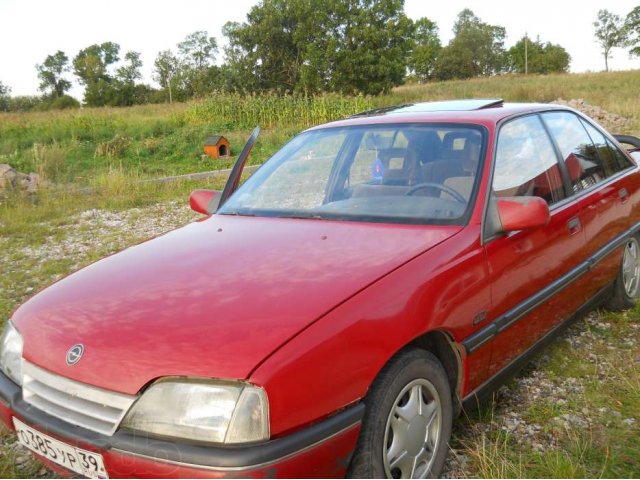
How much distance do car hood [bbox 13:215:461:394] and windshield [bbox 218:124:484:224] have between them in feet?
0.54

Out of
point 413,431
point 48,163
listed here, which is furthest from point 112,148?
point 413,431

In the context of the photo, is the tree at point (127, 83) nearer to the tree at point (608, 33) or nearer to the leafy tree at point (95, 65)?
the leafy tree at point (95, 65)

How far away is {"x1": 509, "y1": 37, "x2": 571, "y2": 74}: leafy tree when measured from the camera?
74188 mm

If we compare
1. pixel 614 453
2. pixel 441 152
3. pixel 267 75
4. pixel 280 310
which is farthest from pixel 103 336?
pixel 267 75

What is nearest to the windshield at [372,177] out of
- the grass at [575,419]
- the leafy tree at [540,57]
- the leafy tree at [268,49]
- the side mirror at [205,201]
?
the side mirror at [205,201]

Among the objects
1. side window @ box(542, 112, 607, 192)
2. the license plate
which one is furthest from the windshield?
the license plate

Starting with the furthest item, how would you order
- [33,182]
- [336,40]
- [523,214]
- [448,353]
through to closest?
[336,40], [33,182], [523,214], [448,353]

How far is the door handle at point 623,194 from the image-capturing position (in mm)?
3748

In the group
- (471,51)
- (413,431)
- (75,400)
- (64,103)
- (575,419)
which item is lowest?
(575,419)

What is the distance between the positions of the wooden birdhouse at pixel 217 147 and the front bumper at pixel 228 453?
12.9 meters

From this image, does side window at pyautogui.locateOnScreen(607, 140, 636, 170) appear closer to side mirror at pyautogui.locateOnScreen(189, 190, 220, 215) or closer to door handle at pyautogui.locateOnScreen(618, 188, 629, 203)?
door handle at pyautogui.locateOnScreen(618, 188, 629, 203)

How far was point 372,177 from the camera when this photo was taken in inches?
117

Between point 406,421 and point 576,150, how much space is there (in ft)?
7.60

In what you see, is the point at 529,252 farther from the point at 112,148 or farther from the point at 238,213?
the point at 112,148
